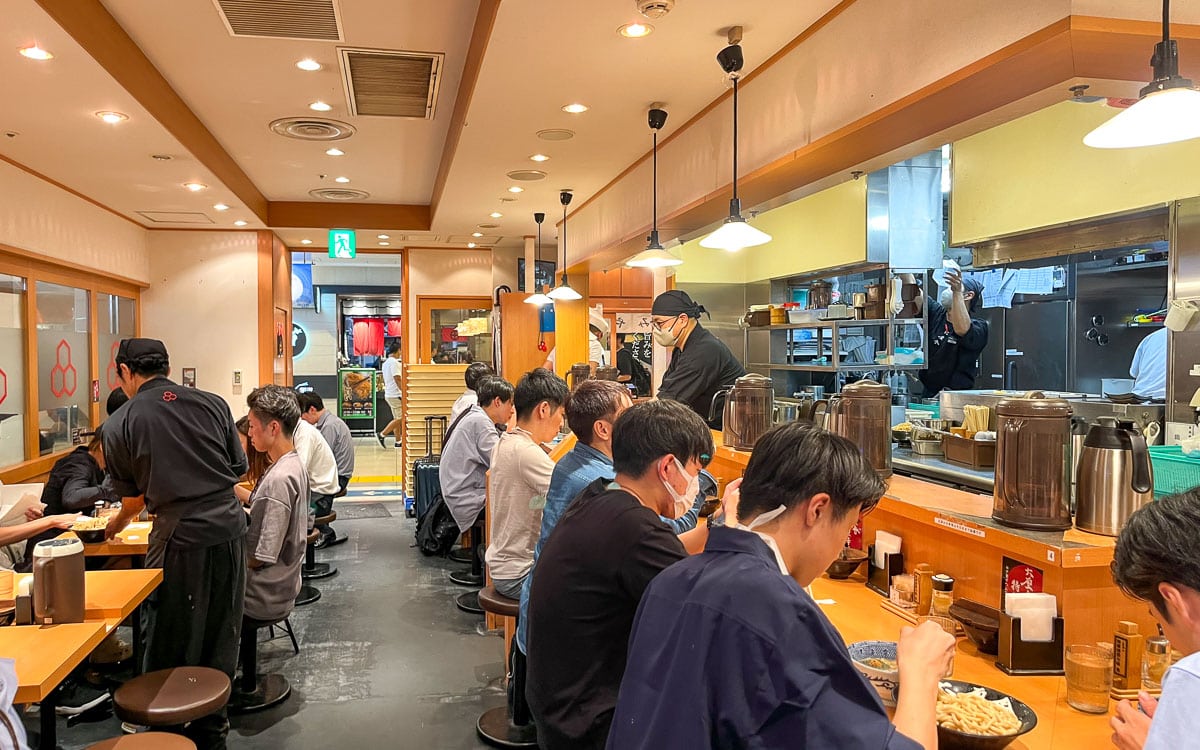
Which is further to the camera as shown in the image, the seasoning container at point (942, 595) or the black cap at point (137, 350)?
the black cap at point (137, 350)

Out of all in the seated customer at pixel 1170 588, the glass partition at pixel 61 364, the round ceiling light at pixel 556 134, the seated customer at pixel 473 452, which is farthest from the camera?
the glass partition at pixel 61 364

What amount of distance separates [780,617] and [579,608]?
2.91ft

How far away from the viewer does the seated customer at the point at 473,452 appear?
5.42 meters

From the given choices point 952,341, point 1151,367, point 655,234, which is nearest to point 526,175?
point 655,234

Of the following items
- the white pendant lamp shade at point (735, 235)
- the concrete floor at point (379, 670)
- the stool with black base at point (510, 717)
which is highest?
the white pendant lamp shade at point (735, 235)

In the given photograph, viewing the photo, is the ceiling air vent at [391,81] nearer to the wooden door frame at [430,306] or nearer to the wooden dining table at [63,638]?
the wooden dining table at [63,638]

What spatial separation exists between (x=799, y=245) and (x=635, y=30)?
15.3 ft

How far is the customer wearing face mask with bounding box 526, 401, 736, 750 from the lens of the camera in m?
2.00

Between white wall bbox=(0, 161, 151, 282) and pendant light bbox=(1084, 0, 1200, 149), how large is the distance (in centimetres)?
654

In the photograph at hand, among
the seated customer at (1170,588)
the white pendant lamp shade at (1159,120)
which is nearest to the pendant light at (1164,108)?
the white pendant lamp shade at (1159,120)

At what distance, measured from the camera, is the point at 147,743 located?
91.7 inches

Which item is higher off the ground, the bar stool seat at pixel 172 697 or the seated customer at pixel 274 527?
the seated customer at pixel 274 527

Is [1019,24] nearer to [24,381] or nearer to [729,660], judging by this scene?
[729,660]

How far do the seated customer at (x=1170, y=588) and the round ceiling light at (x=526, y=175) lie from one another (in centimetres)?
524
